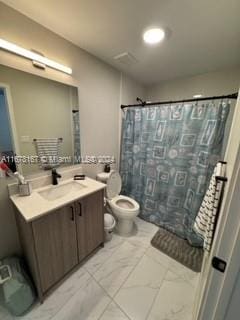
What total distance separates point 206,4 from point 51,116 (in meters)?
1.57

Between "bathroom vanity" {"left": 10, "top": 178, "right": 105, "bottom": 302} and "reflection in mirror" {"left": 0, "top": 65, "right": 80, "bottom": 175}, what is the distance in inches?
12.9

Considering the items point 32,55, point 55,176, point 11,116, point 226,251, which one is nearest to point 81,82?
point 32,55

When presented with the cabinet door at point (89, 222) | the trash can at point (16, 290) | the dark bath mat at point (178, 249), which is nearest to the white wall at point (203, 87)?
the dark bath mat at point (178, 249)

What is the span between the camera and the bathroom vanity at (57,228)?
1.11 metres

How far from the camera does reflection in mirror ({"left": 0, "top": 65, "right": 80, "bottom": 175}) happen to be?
Answer: 1.23 metres

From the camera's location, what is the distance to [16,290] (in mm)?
1109

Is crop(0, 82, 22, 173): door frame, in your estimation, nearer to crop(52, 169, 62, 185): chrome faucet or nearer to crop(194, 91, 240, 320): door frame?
crop(52, 169, 62, 185): chrome faucet

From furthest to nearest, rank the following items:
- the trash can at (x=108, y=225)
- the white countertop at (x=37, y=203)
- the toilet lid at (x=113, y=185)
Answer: the toilet lid at (x=113, y=185) → the trash can at (x=108, y=225) → the white countertop at (x=37, y=203)

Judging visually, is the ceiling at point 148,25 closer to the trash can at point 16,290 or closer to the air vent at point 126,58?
the air vent at point 126,58

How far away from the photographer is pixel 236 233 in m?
0.55

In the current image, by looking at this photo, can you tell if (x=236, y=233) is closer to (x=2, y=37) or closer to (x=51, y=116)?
(x=51, y=116)

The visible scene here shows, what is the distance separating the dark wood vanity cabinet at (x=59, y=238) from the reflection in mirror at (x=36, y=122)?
0.55 metres

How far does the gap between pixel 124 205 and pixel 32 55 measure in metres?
1.96

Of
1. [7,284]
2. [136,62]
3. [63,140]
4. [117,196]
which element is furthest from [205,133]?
[7,284]
